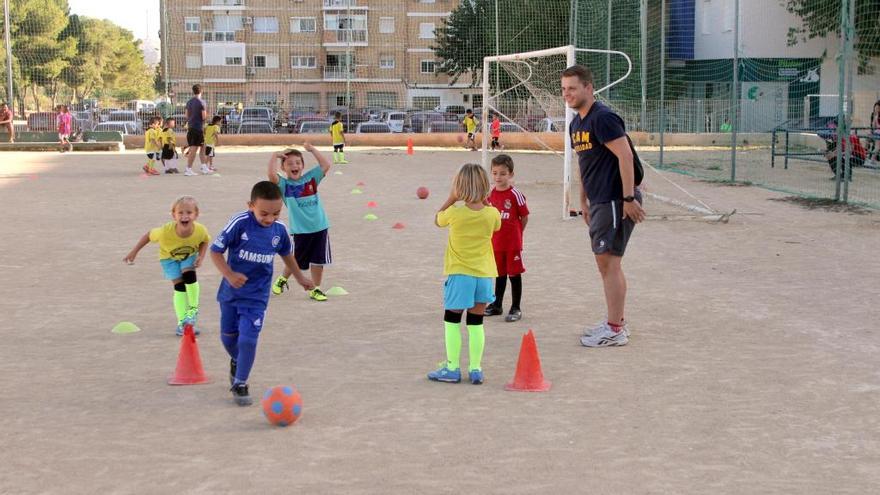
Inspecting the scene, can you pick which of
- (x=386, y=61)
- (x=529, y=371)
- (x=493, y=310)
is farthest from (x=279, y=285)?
(x=386, y=61)

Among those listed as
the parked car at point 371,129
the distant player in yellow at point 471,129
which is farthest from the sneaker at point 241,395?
the parked car at point 371,129

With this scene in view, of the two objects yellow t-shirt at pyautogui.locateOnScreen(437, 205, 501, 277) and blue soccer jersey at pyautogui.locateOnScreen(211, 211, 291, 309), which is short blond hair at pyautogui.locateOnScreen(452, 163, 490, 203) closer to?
yellow t-shirt at pyautogui.locateOnScreen(437, 205, 501, 277)

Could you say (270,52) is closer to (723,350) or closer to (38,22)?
(38,22)

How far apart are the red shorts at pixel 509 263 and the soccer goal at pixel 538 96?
306 centimetres

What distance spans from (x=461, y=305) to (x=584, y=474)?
5.71 ft

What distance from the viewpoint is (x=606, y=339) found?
711 cm

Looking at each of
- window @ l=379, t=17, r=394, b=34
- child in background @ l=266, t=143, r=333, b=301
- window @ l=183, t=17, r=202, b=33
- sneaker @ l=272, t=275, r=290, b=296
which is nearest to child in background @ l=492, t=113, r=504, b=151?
sneaker @ l=272, t=275, r=290, b=296

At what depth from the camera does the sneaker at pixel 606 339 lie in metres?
7.09

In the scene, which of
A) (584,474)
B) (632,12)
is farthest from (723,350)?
(632,12)

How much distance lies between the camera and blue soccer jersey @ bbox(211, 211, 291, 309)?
5695 millimetres

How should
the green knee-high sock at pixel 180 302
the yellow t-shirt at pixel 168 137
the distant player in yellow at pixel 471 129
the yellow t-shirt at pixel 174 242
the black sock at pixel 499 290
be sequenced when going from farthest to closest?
the distant player in yellow at pixel 471 129, the yellow t-shirt at pixel 168 137, the black sock at pixel 499 290, the green knee-high sock at pixel 180 302, the yellow t-shirt at pixel 174 242

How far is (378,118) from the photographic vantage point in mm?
41312

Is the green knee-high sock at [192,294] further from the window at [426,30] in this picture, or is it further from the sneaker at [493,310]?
the window at [426,30]

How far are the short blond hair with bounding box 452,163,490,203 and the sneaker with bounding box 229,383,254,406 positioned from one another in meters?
1.67
